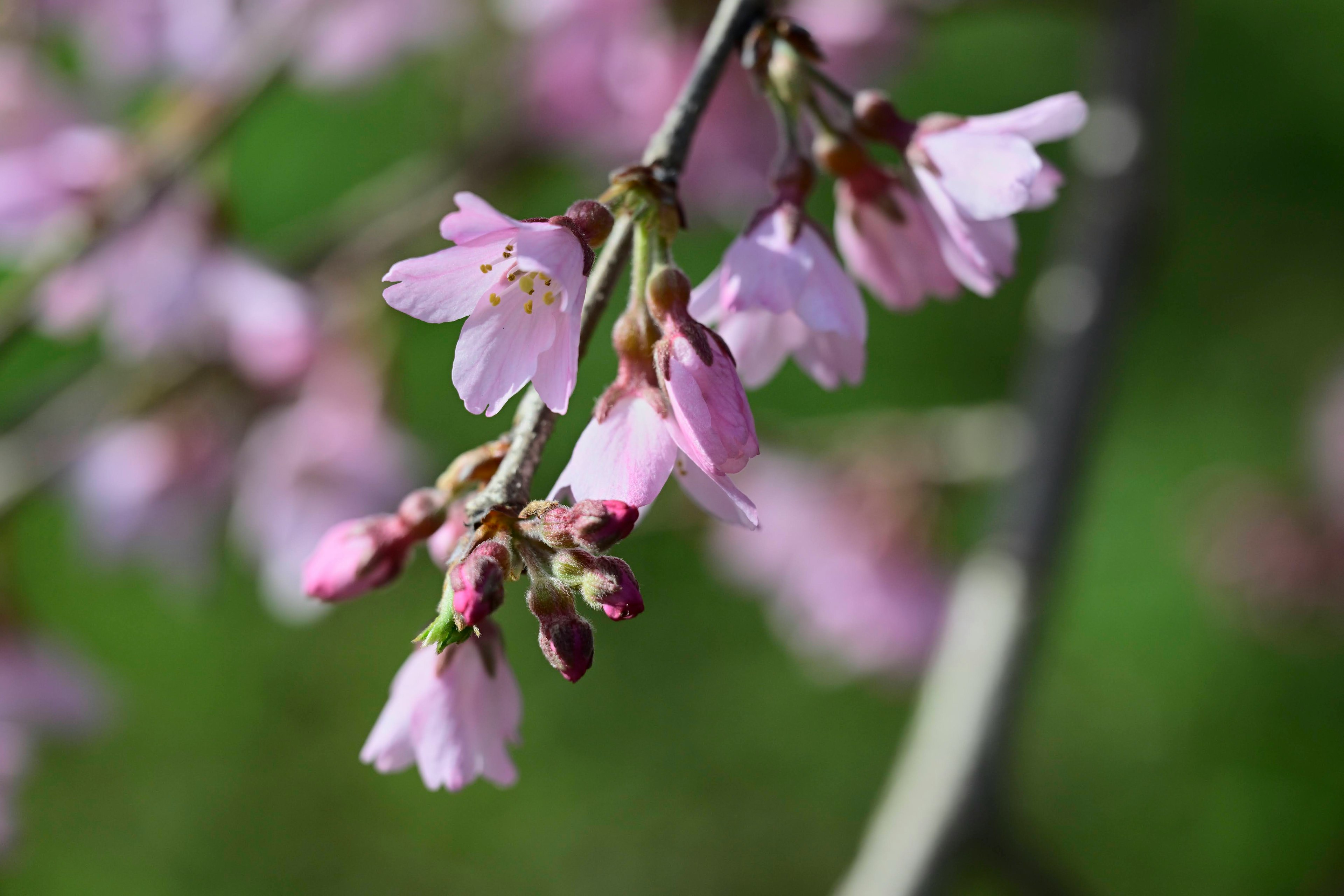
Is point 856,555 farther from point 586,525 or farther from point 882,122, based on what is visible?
point 586,525

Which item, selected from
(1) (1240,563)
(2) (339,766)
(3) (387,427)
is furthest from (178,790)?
(1) (1240,563)

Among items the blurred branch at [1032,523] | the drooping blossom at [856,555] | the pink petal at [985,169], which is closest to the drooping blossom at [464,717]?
the pink petal at [985,169]

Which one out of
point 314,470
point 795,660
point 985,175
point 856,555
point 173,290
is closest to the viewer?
point 985,175

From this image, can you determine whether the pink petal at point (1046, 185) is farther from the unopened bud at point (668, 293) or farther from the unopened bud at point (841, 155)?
the unopened bud at point (668, 293)

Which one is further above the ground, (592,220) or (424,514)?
(592,220)

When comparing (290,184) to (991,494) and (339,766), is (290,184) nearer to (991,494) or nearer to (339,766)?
(339,766)

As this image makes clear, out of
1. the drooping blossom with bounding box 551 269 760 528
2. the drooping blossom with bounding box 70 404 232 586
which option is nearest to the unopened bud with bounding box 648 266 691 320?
the drooping blossom with bounding box 551 269 760 528

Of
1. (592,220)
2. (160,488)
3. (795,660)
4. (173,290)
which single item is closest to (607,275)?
(592,220)
